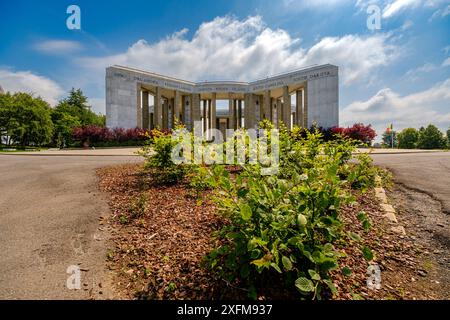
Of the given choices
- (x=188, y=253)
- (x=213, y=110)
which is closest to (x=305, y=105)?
(x=213, y=110)

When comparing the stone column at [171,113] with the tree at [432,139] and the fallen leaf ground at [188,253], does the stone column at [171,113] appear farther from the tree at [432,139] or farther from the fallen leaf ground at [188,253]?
the tree at [432,139]

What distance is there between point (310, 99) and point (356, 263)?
2645 cm

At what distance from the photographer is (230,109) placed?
32.7 metres

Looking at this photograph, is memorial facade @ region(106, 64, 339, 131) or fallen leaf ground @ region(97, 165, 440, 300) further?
memorial facade @ region(106, 64, 339, 131)

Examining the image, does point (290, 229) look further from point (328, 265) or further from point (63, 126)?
point (63, 126)

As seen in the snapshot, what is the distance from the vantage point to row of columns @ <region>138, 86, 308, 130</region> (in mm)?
29709

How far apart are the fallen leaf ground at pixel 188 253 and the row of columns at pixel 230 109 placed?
2567cm

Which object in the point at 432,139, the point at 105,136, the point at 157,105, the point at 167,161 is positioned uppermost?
the point at 157,105

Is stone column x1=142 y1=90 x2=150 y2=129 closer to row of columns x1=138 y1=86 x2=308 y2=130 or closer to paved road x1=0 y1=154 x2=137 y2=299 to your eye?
row of columns x1=138 y1=86 x2=308 y2=130

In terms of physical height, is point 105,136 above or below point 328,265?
above

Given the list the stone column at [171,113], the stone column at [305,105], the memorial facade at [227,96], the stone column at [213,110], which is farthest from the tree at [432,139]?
the stone column at [171,113]

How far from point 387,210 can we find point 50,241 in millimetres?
4997

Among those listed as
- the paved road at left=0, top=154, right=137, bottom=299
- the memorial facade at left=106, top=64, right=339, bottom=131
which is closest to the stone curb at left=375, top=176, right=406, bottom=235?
the paved road at left=0, top=154, right=137, bottom=299

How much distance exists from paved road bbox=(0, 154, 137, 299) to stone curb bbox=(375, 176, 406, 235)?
12.0ft
